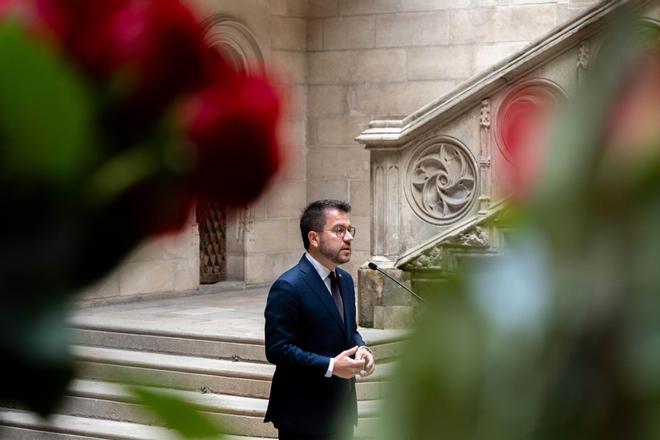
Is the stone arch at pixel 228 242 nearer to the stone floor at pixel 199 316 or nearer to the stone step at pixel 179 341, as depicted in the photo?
the stone floor at pixel 199 316

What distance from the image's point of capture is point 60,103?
14.4 inches

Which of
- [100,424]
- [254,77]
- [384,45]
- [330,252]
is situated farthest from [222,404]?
[254,77]

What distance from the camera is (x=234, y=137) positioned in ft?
1.50

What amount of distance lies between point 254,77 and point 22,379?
137mm

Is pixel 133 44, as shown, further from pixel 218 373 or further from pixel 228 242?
pixel 228 242

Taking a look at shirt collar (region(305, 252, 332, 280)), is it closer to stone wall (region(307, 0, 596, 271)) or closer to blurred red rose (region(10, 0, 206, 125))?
blurred red rose (region(10, 0, 206, 125))

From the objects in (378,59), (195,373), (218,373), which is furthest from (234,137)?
(378,59)

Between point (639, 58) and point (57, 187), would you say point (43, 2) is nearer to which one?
point (57, 187)

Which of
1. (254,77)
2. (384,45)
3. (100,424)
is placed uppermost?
(384,45)

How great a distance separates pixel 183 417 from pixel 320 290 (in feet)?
19.5

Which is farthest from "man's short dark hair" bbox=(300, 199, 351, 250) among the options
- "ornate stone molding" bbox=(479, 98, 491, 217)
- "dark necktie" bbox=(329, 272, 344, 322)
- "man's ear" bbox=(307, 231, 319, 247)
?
"ornate stone molding" bbox=(479, 98, 491, 217)

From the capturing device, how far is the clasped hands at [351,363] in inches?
229

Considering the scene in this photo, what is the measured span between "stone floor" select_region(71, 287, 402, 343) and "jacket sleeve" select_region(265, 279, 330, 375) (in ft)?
9.74

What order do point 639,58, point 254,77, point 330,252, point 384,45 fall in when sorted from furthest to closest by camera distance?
1. point 384,45
2. point 330,252
3. point 254,77
4. point 639,58
